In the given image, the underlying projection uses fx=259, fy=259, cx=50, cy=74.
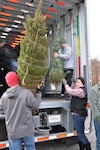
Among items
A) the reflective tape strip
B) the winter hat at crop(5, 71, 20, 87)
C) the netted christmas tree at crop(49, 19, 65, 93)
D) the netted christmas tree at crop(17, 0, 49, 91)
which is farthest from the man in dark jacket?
the winter hat at crop(5, 71, 20, 87)

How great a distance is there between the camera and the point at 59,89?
17.6ft

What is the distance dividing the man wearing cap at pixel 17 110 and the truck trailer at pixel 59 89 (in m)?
0.48

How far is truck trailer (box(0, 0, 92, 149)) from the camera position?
4160mm

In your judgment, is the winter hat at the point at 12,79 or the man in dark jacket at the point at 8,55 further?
→ the man in dark jacket at the point at 8,55

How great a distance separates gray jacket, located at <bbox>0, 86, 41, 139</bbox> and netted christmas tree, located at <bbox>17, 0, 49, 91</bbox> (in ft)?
0.79

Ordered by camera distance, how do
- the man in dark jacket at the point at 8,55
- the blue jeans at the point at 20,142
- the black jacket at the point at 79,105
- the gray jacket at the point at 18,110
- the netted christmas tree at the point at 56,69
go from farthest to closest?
1. the man in dark jacket at the point at 8,55
2. the netted christmas tree at the point at 56,69
3. the black jacket at the point at 79,105
4. the blue jeans at the point at 20,142
5. the gray jacket at the point at 18,110

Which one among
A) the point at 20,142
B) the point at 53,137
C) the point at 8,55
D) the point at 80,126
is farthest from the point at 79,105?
the point at 8,55

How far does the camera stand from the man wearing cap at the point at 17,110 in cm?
333

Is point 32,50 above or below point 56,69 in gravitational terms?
above

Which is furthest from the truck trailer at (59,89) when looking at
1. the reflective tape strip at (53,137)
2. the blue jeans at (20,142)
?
the blue jeans at (20,142)

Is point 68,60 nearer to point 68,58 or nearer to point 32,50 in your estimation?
point 68,58

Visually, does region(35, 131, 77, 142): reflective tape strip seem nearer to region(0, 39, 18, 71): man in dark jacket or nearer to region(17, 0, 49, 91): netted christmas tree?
region(17, 0, 49, 91): netted christmas tree

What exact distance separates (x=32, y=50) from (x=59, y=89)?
2.00 meters

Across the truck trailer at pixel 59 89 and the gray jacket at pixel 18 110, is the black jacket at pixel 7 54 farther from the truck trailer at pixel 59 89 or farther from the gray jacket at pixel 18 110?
the gray jacket at pixel 18 110
